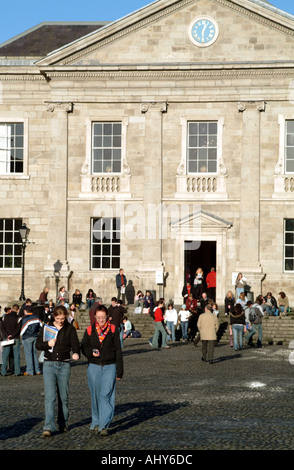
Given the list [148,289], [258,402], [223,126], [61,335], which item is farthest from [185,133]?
[61,335]

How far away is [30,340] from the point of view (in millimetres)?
20234

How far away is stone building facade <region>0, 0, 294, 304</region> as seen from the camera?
35.4 metres

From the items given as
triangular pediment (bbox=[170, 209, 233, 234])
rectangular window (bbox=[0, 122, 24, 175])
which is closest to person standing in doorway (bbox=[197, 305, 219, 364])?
triangular pediment (bbox=[170, 209, 233, 234])

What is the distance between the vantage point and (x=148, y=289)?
116ft

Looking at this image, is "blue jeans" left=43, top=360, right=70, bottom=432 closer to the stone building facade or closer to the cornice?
the stone building facade

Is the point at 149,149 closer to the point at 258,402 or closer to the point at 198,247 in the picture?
the point at 198,247

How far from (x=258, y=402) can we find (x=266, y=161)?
21.4 meters

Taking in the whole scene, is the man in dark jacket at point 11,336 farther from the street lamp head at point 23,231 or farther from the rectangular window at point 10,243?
the rectangular window at point 10,243

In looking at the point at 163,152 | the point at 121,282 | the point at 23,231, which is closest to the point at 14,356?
the point at 23,231

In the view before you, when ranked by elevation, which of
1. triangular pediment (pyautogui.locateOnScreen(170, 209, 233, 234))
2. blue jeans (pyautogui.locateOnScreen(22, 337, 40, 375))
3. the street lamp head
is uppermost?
triangular pediment (pyautogui.locateOnScreen(170, 209, 233, 234))

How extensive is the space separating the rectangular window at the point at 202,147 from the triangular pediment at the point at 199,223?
1.93m

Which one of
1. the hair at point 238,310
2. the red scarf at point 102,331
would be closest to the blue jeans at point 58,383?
the red scarf at point 102,331

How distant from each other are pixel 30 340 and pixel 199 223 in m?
16.7

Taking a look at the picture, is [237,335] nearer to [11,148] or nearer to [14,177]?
[14,177]
